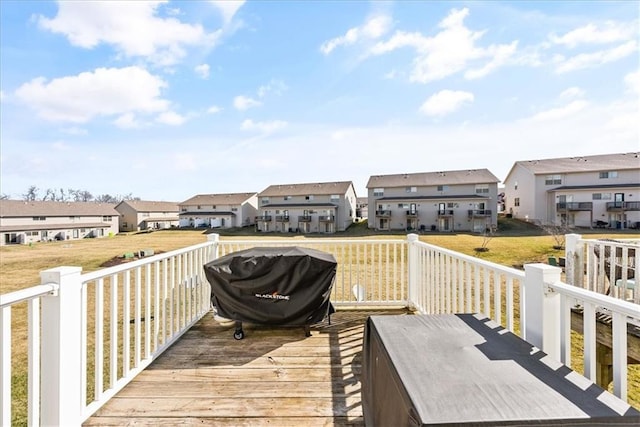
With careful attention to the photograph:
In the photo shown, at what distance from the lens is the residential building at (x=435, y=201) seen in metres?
30.4

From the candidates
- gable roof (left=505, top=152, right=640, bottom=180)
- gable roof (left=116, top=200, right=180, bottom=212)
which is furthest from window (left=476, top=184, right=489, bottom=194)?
gable roof (left=116, top=200, right=180, bottom=212)

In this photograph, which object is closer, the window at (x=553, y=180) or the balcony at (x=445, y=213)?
the window at (x=553, y=180)

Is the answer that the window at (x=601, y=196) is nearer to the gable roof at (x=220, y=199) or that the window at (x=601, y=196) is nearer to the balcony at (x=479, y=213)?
the balcony at (x=479, y=213)

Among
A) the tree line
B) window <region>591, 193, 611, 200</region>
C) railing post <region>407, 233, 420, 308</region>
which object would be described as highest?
the tree line

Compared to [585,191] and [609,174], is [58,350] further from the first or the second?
[609,174]

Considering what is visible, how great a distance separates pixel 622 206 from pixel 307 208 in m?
30.8

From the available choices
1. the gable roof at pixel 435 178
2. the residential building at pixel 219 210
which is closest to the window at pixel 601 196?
the gable roof at pixel 435 178

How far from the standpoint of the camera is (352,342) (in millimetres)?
3129

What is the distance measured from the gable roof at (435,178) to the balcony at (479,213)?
3.21m

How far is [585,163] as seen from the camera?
1168 inches

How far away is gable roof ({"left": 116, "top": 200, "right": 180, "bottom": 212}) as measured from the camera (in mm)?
47438

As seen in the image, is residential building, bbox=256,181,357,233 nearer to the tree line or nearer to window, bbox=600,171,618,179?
window, bbox=600,171,618,179

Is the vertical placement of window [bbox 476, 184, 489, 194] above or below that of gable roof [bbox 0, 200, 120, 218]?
above

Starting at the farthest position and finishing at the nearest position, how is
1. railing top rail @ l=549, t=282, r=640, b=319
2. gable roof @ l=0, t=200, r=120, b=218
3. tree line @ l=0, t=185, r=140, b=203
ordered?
tree line @ l=0, t=185, r=140, b=203 → gable roof @ l=0, t=200, r=120, b=218 → railing top rail @ l=549, t=282, r=640, b=319
